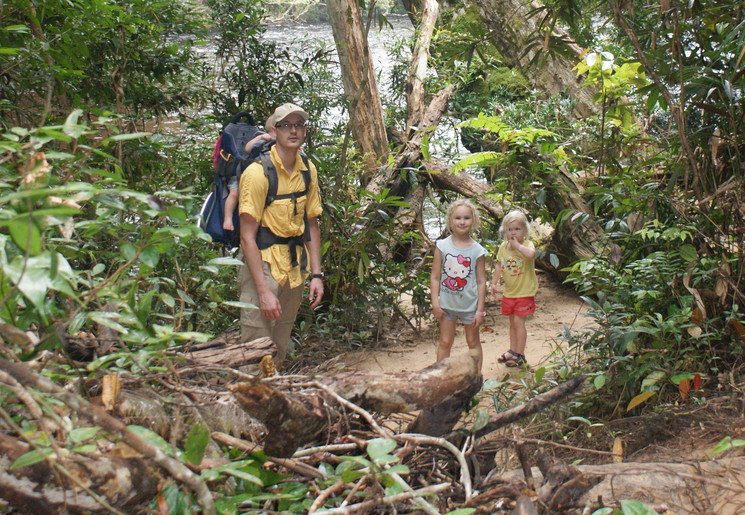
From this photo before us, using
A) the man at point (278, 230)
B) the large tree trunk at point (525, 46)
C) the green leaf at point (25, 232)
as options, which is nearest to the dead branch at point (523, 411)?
the green leaf at point (25, 232)

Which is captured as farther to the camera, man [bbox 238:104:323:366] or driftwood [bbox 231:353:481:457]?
man [bbox 238:104:323:366]

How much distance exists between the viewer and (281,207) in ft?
12.1

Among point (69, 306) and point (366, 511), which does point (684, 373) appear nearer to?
point (366, 511)

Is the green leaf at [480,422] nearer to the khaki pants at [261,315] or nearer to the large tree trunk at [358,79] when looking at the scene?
the khaki pants at [261,315]

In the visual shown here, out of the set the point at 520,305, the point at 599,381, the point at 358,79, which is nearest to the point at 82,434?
the point at 599,381

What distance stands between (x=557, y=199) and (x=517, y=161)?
59 cm

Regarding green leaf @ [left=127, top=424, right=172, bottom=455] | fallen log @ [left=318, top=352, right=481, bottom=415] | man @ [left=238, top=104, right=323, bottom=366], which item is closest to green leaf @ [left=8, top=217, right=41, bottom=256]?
green leaf @ [left=127, top=424, right=172, bottom=455]

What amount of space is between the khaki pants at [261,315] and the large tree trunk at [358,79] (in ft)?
9.38

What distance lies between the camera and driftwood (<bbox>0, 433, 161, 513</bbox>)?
54.9 inches

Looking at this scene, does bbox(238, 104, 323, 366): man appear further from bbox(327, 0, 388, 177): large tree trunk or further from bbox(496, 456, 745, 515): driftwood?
bbox(327, 0, 388, 177): large tree trunk

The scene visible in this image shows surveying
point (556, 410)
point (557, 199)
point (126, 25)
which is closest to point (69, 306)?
point (556, 410)

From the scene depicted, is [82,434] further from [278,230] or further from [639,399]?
[639,399]

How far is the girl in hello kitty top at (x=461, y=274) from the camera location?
4492 mm

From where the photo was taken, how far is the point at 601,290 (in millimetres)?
4133
